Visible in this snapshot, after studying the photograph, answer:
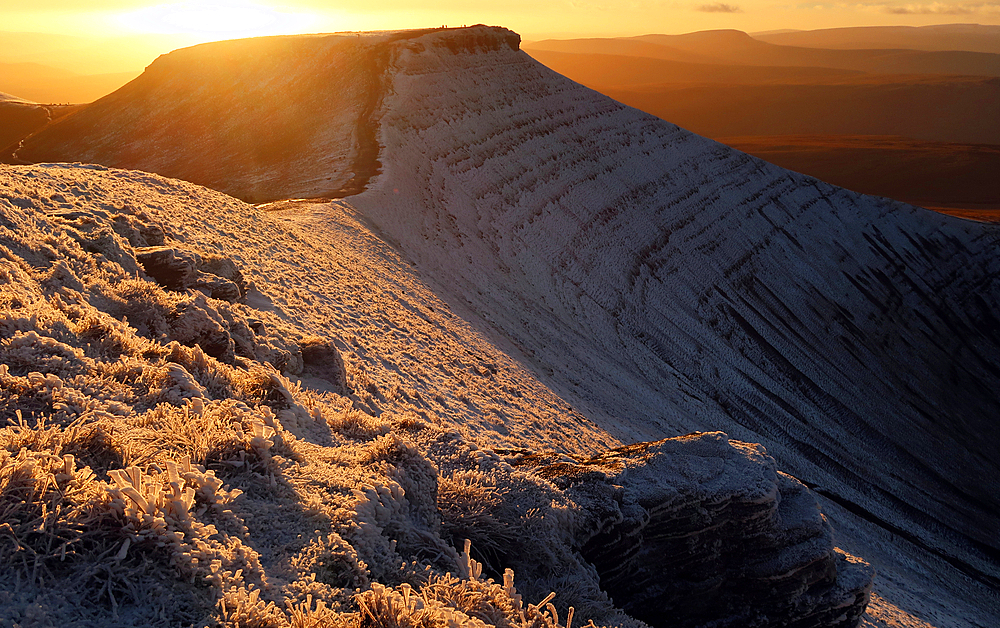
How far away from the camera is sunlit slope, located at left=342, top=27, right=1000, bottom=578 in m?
24.1

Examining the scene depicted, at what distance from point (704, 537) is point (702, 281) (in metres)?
30.4

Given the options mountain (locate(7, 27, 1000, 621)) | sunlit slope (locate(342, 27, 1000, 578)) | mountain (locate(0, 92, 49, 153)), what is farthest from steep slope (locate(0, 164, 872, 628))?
mountain (locate(0, 92, 49, 153))

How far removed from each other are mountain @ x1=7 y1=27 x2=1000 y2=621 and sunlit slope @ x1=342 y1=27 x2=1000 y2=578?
0.16 m

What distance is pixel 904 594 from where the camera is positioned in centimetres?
1565

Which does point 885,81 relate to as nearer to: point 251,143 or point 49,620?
point 251,143

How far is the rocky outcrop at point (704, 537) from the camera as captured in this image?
6008 mm

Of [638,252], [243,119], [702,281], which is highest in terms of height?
[243,119]

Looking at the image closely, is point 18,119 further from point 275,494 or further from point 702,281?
point 275,494

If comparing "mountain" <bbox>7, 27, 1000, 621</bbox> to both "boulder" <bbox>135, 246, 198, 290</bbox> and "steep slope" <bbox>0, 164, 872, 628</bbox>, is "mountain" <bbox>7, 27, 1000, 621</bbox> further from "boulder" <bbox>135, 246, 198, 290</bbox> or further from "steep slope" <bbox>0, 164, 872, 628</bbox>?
"steep slope" <bbox>0, 164, 872, 628</bbox>

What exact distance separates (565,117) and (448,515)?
41203 mm

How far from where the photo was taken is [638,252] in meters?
34.8

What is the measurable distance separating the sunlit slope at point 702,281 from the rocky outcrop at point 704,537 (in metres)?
9.61

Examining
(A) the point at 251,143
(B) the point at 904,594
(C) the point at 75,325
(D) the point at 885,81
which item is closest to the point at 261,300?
(C) the point at 75,325

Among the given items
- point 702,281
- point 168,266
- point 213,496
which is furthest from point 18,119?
point 213,496
